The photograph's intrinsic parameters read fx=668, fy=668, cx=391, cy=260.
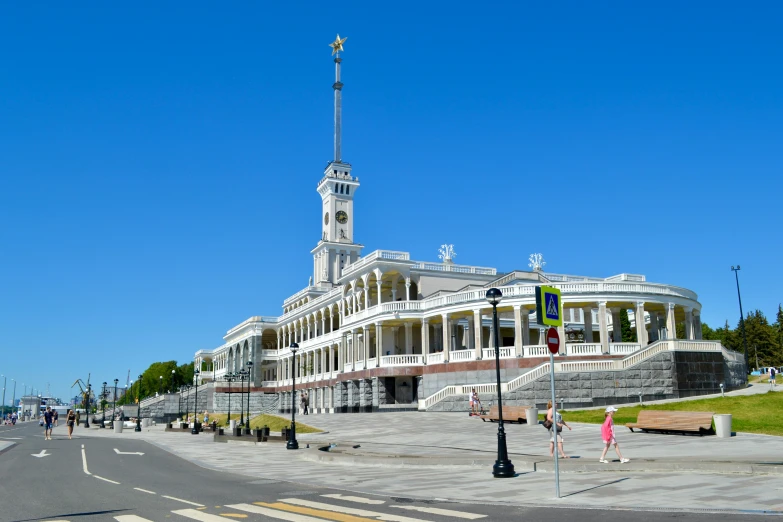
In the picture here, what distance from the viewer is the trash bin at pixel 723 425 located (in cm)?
2559

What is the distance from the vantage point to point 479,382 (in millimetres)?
50781

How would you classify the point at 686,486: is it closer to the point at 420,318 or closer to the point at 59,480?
the point at 59,480

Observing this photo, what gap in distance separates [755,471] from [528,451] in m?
9.03

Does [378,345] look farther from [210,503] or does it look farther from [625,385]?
[210,503]

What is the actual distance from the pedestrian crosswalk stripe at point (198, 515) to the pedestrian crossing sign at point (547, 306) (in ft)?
24.5

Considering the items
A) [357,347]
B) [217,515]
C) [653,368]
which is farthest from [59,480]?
[357,347]

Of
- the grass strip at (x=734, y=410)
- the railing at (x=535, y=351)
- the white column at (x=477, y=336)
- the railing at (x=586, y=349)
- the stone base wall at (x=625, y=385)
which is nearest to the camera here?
the grass strip at (x=734, y=410)

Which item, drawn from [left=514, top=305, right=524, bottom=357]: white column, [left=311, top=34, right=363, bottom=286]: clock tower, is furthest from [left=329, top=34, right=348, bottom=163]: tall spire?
[left=514, top=305, right=524, bottom=357]: white column

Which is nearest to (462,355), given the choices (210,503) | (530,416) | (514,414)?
(514,414)

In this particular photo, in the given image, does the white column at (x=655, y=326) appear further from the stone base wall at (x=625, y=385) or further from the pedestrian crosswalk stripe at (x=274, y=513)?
the pedestrian crosswalk stripe at (x=274, y=513)

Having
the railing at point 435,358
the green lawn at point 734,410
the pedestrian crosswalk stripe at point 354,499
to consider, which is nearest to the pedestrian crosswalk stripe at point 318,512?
the pedestrian crosswalk stripe at point 354,499

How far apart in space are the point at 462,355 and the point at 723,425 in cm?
2852

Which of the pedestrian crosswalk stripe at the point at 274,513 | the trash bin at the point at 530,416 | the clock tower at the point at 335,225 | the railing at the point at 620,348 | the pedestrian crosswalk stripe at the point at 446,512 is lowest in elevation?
the pedestrian crosswalk stripe at the point at 446,512

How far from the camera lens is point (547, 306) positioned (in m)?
14.4
